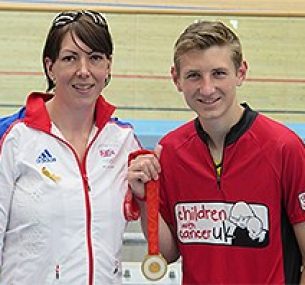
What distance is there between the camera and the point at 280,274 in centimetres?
152

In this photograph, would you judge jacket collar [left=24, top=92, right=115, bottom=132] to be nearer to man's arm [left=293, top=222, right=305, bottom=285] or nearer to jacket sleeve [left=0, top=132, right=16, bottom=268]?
jacket sleeve [left=0, top=132, right=16, bottom=268]

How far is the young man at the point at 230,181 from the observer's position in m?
1.50

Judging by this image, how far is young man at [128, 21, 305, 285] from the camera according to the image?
4.92ft

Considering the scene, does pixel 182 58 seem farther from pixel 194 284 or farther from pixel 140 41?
pixel 140 41

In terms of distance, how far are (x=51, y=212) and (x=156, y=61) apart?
2.41 meters

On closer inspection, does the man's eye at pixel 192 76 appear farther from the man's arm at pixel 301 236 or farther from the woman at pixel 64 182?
the man's arm at pixel 301 236

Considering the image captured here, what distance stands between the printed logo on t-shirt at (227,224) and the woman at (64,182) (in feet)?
0.55

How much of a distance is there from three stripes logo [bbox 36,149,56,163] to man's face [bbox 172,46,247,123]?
330mm

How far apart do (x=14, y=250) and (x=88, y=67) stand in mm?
428

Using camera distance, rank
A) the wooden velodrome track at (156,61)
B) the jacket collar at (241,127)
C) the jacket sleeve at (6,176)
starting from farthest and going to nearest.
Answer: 1. the wooden velodrome track at (156,61)
2. the jacket collar at (241,127)
3. the jacket sleeve at (6,176)

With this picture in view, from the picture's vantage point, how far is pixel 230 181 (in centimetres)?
154

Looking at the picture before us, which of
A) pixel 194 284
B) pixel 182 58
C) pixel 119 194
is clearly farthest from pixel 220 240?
pixel 182 58

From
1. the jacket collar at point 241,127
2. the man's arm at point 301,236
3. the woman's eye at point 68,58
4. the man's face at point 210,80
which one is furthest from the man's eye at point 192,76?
the man's arm at point 301,236

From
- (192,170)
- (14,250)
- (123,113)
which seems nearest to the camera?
(14,250)
